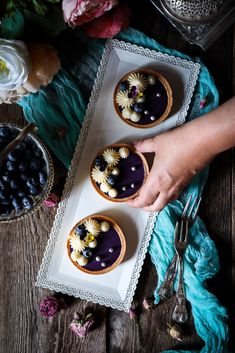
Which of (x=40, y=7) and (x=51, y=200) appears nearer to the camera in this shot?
(x=40, y=7)

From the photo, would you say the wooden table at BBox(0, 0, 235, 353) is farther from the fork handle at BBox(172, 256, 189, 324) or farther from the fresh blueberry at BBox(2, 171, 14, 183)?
the fresh blueberry at BBox(2, 171, 14, 183)

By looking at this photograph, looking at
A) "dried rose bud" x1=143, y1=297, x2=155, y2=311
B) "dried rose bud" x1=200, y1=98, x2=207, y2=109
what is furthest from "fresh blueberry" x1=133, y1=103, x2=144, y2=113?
"dried rose bud" x1=143, y1=297, x2=155, y2=311

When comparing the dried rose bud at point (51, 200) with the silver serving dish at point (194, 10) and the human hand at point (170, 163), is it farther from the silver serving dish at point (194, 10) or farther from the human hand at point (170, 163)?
the silver serving dish at point (194, 10)

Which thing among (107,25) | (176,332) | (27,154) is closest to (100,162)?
(27,154)

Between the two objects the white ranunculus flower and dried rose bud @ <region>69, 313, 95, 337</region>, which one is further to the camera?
dried rose bud @ <region>69, 313, 95, 337</region>

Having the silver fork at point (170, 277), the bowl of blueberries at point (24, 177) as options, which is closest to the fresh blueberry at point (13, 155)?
the bowl of blueberries at point (24, 177)

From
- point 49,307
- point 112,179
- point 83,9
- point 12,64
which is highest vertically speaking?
point 83,9

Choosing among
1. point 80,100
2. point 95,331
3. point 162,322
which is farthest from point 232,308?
point 80,100

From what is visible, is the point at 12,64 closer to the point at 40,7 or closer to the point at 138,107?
the point at 40,7
